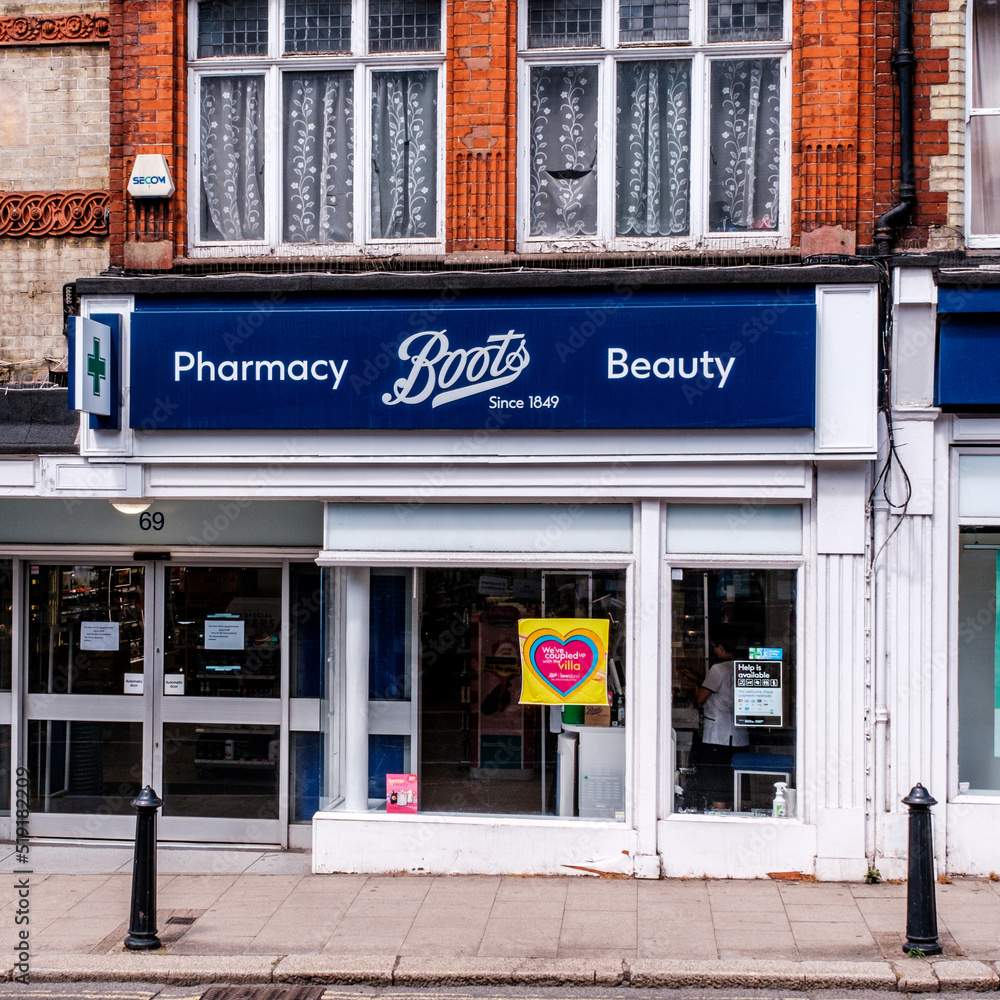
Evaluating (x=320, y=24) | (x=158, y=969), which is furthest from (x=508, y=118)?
(x=158, y=969)

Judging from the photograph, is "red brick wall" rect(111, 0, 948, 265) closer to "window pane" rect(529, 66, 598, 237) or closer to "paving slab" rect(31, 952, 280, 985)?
"window pane" rect(529, 66, 598, 237)

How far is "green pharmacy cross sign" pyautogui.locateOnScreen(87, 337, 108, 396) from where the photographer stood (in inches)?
333

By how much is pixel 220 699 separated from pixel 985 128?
7.83 m

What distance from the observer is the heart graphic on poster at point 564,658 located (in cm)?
888

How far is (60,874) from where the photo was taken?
8.93 meters

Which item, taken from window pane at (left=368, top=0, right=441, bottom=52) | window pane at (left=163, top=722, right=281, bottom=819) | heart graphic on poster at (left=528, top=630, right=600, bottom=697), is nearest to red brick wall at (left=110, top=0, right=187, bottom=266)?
window pane at (left=368, top=0, right=441, bottom=52)

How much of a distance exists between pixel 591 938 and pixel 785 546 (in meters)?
3.22

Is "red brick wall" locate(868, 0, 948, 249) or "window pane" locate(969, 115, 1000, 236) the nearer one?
"red brick wall" locate(868, 0, 948, 249)

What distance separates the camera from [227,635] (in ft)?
32.7

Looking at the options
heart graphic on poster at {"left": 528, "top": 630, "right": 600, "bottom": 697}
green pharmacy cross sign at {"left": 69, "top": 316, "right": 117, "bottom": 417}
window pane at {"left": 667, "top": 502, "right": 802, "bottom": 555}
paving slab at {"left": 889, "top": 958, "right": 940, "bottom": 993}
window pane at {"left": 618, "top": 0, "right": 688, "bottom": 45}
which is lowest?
paving slab at {"left": 889, "top": 958, "right": 940, "bottom": 993}

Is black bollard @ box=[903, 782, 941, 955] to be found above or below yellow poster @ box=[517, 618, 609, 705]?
below

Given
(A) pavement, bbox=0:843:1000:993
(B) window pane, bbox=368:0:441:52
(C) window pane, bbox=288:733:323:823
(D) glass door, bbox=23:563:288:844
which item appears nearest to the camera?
(A) pavement, bbox=0:843:1000:993

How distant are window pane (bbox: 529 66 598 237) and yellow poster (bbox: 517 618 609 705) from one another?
3.13 metres

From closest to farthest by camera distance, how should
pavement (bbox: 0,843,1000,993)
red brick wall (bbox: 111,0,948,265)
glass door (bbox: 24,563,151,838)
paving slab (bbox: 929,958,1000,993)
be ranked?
paving slab (bbox: 929,958,1000,993) < pavement (bbox: 0,843,1000,993) < red brick wall (bbox: 111,0,948,265) < glass door (bbox: 24,563,151,838)
